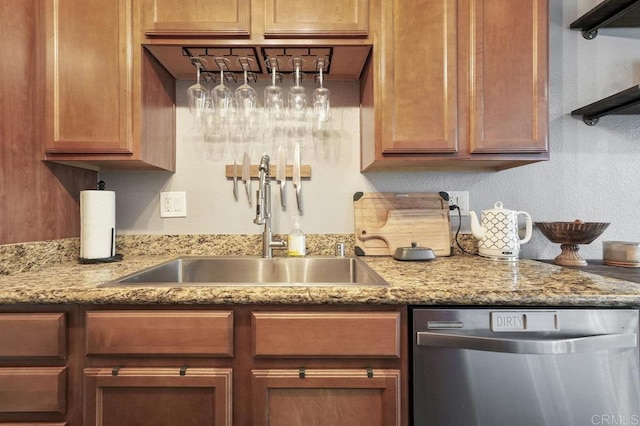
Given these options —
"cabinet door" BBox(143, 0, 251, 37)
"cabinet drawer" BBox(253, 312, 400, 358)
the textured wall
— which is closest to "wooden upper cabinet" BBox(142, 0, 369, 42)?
"cabinet door" BBox(143, 0, 251, 37)

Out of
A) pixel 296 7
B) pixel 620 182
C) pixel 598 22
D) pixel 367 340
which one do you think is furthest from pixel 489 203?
pixel 296 7

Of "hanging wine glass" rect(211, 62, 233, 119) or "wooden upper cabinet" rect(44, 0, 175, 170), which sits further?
"hanging wine glass" rect(211, 62, 233, 119)

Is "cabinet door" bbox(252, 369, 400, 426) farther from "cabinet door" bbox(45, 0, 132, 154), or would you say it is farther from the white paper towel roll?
"cabinet door" bbox(45, 0, 132, 154)

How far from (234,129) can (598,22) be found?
178 cm

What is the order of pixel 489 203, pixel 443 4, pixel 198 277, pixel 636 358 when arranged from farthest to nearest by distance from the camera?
1. pixel 489 203
2. pixel 198 277
3. pixel 443 4
4. pixel 636 358

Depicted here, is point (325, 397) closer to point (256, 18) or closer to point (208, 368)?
point (208, 368)

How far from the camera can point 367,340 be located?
3.04 ft

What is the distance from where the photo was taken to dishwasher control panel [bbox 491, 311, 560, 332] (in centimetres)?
91

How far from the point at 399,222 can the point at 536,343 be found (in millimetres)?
767

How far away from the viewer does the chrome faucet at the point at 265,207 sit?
1.47 meters

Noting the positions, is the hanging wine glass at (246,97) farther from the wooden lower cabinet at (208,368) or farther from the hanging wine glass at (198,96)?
the wooden lower cabinet at (208,368)

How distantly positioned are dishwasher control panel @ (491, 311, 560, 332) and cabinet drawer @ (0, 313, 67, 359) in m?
1.21

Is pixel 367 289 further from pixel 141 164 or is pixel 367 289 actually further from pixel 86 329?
pixel 141 164
